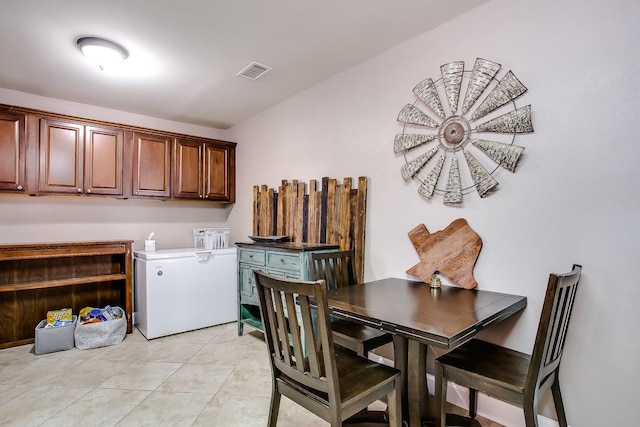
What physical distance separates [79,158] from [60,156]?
0.52 feet

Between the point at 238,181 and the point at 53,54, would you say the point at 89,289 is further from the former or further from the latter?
the point at 53,54

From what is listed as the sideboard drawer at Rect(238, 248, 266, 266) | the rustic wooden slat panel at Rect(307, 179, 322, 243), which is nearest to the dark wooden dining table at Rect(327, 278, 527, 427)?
the rustic wooden slat panel at Rect(307, 179, 322, 243)

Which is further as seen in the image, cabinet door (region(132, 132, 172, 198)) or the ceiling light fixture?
cabinet door (region(132, 132, 172, 198))

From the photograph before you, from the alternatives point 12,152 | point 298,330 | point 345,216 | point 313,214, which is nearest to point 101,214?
point 12,152

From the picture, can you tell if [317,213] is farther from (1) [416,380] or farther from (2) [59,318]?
(2) [59,318]

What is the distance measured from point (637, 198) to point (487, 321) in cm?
94

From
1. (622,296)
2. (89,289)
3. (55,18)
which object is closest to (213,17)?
(55,18)

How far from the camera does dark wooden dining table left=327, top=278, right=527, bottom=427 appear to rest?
1.36 meters

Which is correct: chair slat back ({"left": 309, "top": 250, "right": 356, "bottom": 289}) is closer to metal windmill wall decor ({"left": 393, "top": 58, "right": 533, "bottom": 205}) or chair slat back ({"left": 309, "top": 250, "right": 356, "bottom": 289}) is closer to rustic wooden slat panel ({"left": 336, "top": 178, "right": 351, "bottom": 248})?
rustic wooden slat panel ({"left": 336, "top": 178, "right": 351, "bottom": 248})

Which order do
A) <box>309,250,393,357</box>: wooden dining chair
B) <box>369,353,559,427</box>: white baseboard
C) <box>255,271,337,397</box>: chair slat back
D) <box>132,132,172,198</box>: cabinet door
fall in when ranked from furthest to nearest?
<box>132,132,172,198</box>: cabinet door, <box>309,250,393,357</box>: wooden dining chair, <box>369,353,559,427</box>: white baseboard, <box>255,271,337,397</box>: chair slat back

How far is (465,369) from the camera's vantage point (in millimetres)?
1592

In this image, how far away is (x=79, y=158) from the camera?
3516 mm

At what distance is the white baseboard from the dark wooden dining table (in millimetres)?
368

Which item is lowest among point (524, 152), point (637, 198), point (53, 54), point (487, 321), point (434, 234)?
point (487, 321)
